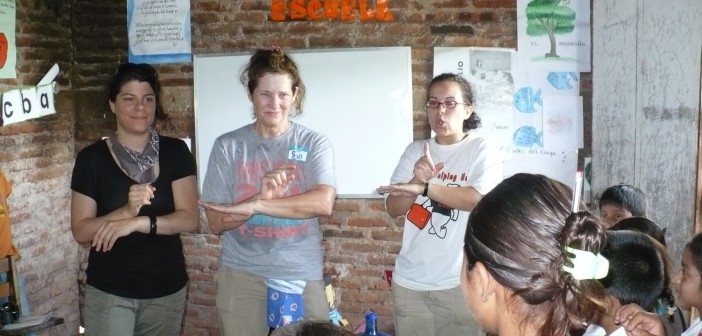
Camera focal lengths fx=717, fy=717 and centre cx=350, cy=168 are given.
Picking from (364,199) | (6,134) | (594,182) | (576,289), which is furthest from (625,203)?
(6,134)

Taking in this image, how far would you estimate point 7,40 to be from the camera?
153 inches

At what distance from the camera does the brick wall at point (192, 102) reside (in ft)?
13.5

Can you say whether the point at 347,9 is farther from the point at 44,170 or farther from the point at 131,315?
the point at 131,315

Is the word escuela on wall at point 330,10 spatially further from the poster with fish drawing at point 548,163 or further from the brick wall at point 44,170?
the brick wall at point 44,170

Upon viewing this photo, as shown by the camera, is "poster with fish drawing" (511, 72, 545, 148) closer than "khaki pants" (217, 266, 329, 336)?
No

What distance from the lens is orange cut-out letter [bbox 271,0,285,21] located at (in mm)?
4320

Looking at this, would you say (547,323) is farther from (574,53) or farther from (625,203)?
(574,53)

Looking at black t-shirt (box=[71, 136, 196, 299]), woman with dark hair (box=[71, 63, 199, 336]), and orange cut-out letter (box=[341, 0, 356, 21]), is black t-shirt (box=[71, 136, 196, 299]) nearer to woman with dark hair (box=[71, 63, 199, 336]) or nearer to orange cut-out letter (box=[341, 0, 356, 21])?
woman with dark hair (box=[71, 63, 199, 336])

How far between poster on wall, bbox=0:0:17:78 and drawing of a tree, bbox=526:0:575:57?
9.37 feet

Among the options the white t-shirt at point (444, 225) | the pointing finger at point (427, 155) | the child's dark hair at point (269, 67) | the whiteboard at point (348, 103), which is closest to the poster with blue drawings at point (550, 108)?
the whiteboard at point (348, 103)

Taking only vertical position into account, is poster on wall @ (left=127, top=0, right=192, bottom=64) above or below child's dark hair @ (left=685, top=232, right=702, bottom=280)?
above

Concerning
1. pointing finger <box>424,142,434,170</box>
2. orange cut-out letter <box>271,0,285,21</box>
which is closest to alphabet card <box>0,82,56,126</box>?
orange cut-out letter <box>271,0,285,21</box>

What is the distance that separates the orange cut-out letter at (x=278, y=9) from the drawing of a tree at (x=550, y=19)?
1.43 m

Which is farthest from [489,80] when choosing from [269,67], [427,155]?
[269,67]
